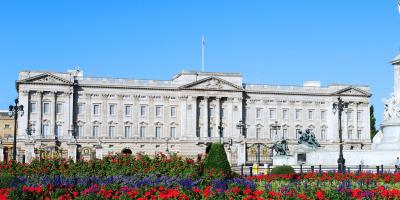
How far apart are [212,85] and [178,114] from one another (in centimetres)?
615

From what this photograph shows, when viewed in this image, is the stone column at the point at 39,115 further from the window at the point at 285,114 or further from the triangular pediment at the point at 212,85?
the window at the point at 285,114

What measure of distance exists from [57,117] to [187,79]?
59.8 feet

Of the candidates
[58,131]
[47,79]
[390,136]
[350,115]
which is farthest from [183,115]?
[390,136]

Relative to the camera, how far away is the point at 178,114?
89.6 m

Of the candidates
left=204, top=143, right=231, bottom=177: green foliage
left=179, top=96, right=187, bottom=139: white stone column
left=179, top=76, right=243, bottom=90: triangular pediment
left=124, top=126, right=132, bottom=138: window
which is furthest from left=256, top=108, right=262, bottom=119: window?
left=204, top=143, right=231, bottom=177: green foliage

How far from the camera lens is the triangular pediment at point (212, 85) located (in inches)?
3494

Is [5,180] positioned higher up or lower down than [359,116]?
lower down

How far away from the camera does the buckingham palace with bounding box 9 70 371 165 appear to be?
82.5m

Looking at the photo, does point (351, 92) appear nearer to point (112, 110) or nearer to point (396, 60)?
point (112, 110)

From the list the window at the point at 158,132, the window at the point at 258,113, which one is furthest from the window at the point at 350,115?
the window at the point at 158,132

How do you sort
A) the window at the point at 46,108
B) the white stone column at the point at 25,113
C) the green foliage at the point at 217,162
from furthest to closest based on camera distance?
the window at the point at 46,108 → the white stone column at the point at 25,113 → the green foliage at the point at 217,162

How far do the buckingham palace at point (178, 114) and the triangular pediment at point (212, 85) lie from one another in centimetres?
14

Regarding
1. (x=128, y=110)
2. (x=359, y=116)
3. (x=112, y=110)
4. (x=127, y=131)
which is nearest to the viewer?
(x=112, y=110)

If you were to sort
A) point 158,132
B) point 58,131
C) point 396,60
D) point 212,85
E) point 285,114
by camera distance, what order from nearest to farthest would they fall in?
point 396,60 → point 58,131 → point 158,132 → point 212,85 → point 285,114
